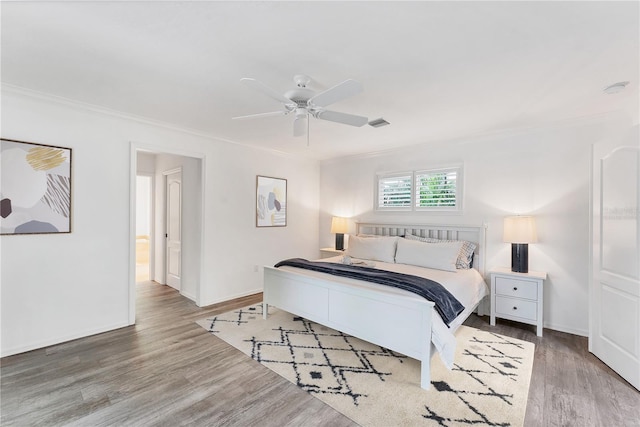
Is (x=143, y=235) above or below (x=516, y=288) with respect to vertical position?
above

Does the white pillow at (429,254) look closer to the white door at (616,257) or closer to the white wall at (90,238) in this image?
the white door at (616,257)

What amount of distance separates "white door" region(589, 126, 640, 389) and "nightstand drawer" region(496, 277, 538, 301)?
0.53 metres

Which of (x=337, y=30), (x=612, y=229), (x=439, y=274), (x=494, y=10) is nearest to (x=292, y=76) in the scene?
(x=337, y=30)

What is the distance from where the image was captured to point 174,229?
17.3ft

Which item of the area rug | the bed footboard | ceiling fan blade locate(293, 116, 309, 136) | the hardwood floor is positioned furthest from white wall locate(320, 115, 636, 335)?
ceiling fan blade locate(293, 116, 309, 136)

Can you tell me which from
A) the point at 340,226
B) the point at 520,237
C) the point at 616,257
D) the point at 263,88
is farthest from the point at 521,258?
the point at 263,88

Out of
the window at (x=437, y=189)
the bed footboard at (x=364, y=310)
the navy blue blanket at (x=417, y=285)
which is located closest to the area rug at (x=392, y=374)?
the bed footboard at (x=364, y=310)

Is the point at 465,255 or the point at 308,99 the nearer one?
the point at 308,99

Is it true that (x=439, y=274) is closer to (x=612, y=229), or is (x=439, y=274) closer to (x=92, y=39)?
(x=612, y=229)

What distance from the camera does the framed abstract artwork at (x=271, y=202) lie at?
5.08 meters

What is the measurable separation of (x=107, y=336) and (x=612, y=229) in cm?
529

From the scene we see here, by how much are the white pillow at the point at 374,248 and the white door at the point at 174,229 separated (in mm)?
3043

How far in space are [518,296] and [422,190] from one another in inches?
79.2

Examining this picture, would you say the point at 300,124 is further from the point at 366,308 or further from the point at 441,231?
the point at 441,231
